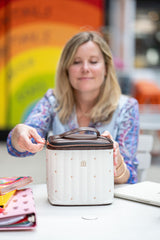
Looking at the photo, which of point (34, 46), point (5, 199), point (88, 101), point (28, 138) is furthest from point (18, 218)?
point (34, 46)

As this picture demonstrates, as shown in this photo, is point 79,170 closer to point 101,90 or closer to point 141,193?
point 141,193

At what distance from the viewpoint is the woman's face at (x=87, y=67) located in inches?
64.6

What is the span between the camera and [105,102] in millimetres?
1722

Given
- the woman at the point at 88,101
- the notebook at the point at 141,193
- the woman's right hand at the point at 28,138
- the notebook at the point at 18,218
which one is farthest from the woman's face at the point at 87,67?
the notebook at the point at 18,218

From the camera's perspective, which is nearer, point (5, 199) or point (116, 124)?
point (5, 199)

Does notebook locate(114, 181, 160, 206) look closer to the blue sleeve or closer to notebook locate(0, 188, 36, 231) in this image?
notebook locate(0, 188, 36, 231)

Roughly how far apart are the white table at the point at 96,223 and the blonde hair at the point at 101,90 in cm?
66

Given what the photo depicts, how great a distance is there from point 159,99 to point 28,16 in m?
2.38

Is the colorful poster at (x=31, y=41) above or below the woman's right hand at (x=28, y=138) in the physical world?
above

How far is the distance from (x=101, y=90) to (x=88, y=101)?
0.09m

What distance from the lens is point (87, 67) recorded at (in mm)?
1626

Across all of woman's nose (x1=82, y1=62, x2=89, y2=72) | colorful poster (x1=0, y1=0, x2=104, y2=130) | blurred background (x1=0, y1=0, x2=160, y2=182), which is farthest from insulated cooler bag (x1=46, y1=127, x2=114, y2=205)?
colorful poster (x1=0, y1=0, x2=104, y2=130)

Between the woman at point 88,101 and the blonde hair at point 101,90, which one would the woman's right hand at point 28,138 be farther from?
the blonde hair at point 101,90

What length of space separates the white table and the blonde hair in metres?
0.66
